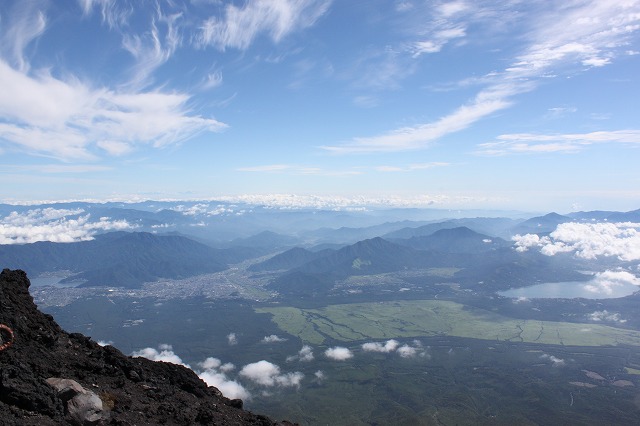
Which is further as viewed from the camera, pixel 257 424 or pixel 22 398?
pixel 257 424

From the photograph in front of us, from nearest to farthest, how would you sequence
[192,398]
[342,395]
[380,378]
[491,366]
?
[192,398]
[342,395]
[380,378]
[491,366]

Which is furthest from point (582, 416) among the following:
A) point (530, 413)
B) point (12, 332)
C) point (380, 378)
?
point (12, 332)

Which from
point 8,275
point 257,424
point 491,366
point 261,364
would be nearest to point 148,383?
point 257,424

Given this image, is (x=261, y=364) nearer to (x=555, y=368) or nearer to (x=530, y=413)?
(x=530, y=413)

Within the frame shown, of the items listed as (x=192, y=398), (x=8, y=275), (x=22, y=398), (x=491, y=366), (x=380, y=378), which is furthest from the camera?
(x=491, y=366)

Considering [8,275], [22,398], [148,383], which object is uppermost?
[8,275]

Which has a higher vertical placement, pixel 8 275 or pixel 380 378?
pixel 8 275

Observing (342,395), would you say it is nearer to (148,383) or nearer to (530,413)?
(530,413)
